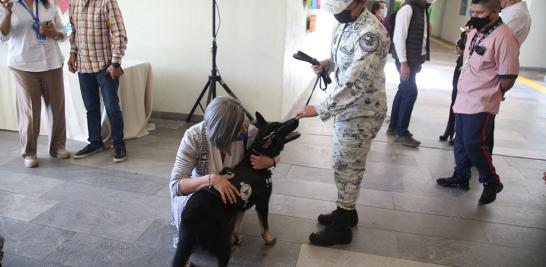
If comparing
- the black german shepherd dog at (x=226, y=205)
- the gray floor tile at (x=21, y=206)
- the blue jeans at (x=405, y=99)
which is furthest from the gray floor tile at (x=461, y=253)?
the gray floor tile at (x=21, y=206)

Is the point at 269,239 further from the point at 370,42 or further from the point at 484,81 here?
the point at 484,81

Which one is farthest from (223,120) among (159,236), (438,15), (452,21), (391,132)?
(438,15)

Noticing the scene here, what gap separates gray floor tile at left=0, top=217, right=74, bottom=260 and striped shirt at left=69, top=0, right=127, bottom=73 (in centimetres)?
134

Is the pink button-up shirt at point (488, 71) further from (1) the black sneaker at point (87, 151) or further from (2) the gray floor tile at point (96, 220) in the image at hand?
(1) the black sneaker at point (87, 151)

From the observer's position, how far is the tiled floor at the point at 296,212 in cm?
219

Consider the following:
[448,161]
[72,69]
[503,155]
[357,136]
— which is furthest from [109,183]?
[503,155]

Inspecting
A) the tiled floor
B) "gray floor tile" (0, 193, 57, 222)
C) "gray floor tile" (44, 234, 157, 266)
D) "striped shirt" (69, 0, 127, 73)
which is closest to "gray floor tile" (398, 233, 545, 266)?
the tiled floor

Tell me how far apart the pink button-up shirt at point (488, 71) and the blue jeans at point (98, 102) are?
2.62 m

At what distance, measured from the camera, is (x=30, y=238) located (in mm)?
2248

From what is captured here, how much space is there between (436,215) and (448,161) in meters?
1.16

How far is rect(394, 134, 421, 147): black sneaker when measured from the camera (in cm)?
405

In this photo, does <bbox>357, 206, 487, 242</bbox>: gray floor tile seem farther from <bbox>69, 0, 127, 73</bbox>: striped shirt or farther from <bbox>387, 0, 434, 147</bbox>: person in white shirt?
<bbox>69, 0, 127, 73</bbox>: striped shirt

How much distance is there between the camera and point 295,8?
4441 mm

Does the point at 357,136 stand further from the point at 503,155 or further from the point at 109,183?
the point at 503,155
